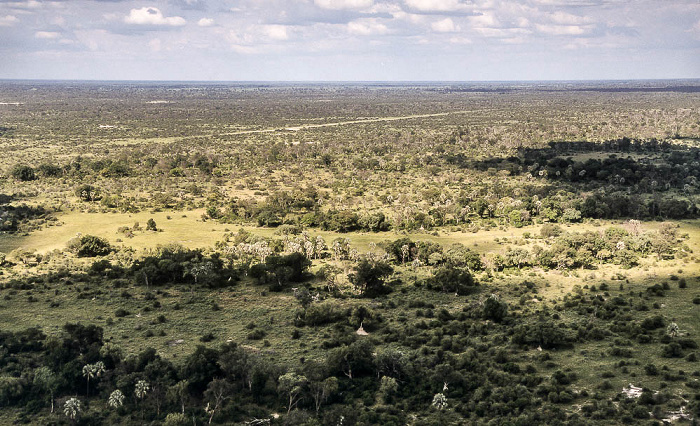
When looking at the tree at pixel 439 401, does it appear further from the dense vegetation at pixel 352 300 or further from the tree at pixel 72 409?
the tree at pixel 72 409

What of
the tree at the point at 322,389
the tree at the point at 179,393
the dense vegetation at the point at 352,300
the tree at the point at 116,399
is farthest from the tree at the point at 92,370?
the tree at the point at 322,389

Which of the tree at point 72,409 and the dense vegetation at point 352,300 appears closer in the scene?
the tree at point 72,409

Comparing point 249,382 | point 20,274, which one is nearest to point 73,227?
point 20,274

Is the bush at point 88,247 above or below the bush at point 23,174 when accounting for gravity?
below

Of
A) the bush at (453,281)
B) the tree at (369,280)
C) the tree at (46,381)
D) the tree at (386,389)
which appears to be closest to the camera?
the tree at (46,381)

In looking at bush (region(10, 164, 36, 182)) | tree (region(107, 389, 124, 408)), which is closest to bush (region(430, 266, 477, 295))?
tree (region(107, 389, 124, 408))

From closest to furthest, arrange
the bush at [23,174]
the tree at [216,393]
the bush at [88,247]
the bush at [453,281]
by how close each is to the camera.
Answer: the tree at [216,393] → the bush at [453,281] → the bush at [88,247] → the bush at [23,174]
